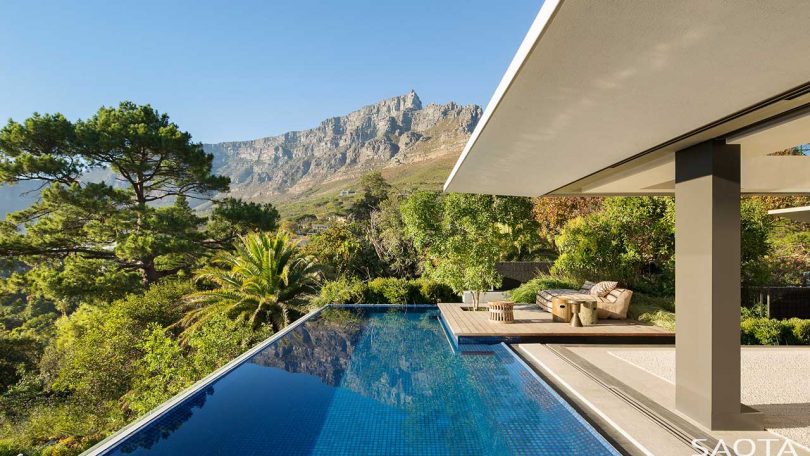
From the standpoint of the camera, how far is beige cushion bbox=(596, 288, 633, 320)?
314 inches

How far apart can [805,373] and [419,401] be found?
15.9 feet

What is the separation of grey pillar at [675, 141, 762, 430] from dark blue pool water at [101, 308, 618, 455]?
968 millimetres

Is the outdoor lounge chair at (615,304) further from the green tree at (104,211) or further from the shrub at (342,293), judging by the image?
the green tree at (104,211)

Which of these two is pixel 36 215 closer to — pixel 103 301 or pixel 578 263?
pixel 103 301

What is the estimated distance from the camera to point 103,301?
1502cm

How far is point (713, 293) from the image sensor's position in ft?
10.9

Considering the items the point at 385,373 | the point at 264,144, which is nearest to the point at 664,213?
the point at 385,373

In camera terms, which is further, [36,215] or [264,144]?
[264,144]

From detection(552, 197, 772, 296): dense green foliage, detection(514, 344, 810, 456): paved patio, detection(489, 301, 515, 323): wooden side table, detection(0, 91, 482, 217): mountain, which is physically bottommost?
detection(514, 344, 810, 456): paved patio

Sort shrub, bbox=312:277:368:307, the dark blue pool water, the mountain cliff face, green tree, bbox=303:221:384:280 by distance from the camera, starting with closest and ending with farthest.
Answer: the dark blue pool water
shrub, bbox=312:277:368:307
green tree, bbox=303:221:384:280
the mountain cliff face

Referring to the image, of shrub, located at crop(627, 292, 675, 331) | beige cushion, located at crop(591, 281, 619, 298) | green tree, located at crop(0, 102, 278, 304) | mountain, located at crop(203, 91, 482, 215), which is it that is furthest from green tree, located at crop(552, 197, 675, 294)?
mountain, located at crop(203, 91, 482, 215)

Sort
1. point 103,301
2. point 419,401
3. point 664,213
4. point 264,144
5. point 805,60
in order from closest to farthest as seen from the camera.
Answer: point 805,60, point 419,401, point 664,213, point 103,301, point 264,144

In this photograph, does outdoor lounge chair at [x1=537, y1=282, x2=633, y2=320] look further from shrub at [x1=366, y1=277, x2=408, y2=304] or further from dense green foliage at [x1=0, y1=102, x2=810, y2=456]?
shrub at [x1=366, y1=277, x2=408, y2=304]

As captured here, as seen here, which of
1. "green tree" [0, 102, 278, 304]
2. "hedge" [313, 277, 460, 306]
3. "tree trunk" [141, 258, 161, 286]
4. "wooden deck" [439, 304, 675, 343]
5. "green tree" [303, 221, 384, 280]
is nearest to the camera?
"wooden deck" [439, 304, 675, 343]
